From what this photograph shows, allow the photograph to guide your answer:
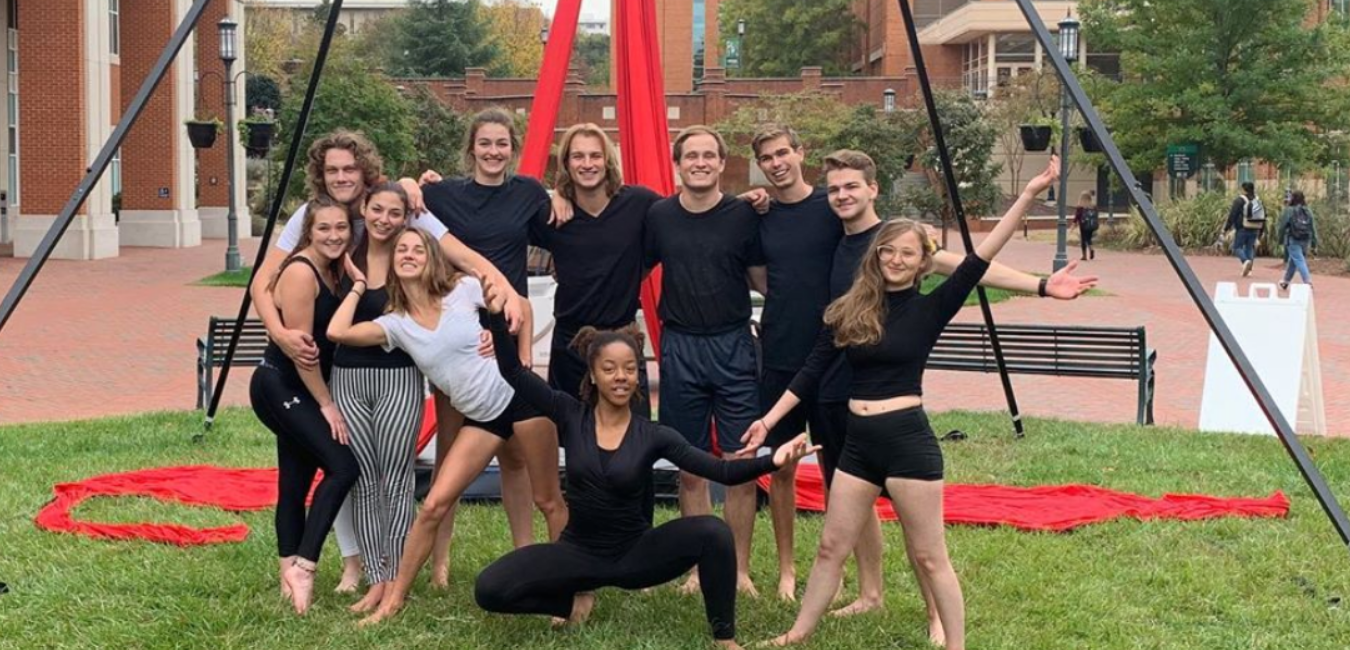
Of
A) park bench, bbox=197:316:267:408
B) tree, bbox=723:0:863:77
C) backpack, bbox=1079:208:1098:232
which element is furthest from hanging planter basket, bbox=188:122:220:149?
tree, bbox=723:0:863:77

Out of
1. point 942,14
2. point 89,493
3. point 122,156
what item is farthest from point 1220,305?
point 942,14

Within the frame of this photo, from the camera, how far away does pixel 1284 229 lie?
21.6m

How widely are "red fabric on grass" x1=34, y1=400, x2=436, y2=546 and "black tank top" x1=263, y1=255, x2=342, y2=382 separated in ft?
3.35

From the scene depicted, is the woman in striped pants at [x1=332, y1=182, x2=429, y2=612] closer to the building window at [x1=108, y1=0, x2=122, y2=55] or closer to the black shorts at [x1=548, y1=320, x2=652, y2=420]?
the black shorts at [x1=548, y1=320, x2=652, y2=420]

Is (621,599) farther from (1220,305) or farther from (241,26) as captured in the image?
(241,26)

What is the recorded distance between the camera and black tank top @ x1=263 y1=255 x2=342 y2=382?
15.1 feet

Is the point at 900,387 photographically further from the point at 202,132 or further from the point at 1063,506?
the point at 202,132

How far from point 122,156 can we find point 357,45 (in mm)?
31453

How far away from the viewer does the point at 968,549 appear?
18.5 feet

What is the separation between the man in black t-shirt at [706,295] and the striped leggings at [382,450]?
0.90m

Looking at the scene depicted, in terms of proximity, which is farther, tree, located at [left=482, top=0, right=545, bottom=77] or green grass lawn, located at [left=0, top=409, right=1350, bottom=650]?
tree, located at [left=482, top=0, right=545, bottom=77]

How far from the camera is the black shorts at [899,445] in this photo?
407 cm

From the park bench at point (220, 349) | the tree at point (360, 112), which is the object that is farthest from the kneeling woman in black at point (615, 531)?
the tree at point (360, 112)

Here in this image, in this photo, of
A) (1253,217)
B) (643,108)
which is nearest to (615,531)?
(643,108)
